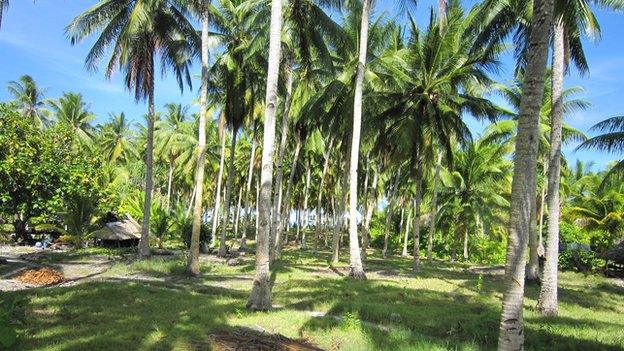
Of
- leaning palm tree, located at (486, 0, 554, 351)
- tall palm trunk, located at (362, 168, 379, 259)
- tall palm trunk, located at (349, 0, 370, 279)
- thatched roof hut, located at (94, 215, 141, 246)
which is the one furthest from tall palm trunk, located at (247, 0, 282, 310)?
thatched roof hut, located at (94, 215, 141, 246)

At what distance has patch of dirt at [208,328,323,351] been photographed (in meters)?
6.84

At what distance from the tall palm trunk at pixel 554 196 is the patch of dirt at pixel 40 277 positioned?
13.5 m

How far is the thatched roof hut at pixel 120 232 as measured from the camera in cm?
2889

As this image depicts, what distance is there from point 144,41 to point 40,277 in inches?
391

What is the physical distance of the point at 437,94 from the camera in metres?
20.2

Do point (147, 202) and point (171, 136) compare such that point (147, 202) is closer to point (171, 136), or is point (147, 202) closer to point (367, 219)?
point (367, 219)

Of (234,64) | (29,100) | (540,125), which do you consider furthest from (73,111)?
(540,125)

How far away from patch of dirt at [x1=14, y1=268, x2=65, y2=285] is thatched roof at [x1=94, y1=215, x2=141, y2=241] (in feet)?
43.6

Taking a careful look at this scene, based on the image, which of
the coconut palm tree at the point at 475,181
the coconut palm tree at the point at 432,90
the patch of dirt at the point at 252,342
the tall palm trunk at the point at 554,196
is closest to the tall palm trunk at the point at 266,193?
the patch of dirt at the point at 252,342

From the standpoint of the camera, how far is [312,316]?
9.47 m

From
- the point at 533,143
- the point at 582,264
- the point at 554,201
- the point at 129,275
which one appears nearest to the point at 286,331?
the point at 533,143

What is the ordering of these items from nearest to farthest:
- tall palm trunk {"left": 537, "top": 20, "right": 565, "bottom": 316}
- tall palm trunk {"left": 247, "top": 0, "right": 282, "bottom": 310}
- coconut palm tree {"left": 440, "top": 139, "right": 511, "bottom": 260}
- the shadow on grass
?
the shadow on grass
tall palm trunk {"left": 247, "top": 0, "right": 282, "bottom": 310}
tall palm trunk {"left": 537, "top": 20, "right": 565, "bottom": 316}
coconut palm tree {"left": 440, "top": 139, "right": 511, "bottom": 260}

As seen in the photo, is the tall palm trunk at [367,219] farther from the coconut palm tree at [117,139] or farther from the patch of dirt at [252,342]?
the coconut palm tree at [117,139]

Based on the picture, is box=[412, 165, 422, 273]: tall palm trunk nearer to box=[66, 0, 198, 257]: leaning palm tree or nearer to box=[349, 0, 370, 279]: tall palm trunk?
box=[349, 0, 370, 279]: tall palm trunk
